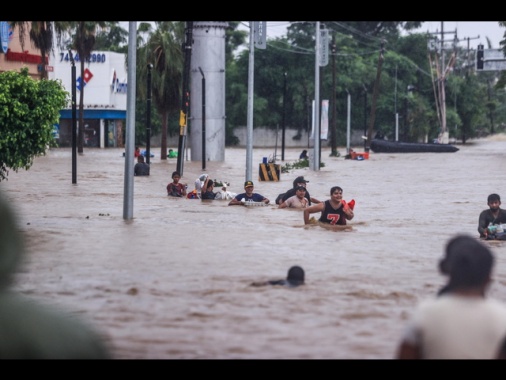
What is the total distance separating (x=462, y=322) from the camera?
514 centimetres

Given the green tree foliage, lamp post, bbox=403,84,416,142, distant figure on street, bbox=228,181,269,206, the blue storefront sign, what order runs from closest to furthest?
the green tree foliage, distant figure on street, bbox=228,181,269,206, the blue storefront sign, lamp post, bbox=403,84,416,142

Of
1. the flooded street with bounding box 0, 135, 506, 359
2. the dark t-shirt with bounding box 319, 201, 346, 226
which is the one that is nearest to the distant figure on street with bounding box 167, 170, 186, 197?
the flooded street with bounding box 0, 135, 506, 359

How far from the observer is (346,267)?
1560 centimetres

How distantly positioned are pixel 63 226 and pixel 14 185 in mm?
13213

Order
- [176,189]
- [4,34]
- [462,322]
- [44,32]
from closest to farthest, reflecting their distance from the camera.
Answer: [462,322] < [176,189] < [4,34] < [44,32]

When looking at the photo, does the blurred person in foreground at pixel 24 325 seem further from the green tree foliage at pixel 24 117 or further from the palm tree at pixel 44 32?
the palm tree at pixel 44 32

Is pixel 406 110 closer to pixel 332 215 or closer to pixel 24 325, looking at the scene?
pixel 332 215

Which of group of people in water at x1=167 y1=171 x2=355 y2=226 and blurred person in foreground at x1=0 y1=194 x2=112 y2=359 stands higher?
blurred person in foreground at x1=0 y1=194 x2=112 y2=359

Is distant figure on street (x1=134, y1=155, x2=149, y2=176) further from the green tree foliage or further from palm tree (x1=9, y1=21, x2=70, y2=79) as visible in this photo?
palm tree (x1=9, y1=21, x2=70, y2=79)

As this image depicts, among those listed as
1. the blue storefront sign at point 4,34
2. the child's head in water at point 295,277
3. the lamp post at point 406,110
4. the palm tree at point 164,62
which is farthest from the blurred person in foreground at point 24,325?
the lamp post at point 406,110

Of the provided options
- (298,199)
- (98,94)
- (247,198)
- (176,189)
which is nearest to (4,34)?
(176,189)

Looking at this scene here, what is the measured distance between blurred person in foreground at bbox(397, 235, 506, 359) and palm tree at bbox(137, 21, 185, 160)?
5481 cm

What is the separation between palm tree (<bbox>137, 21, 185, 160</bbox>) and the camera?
5984 cm

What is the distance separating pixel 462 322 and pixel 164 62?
55666mm
